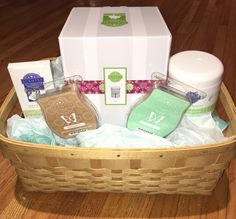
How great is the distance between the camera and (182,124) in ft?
1.94

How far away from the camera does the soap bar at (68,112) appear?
54 centimetres

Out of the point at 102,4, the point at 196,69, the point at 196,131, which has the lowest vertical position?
the point at 102,4

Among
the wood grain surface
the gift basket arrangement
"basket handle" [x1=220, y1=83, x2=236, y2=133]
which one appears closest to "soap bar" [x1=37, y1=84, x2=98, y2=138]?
the gift basket arrangement

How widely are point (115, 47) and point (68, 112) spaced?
0.51 ft

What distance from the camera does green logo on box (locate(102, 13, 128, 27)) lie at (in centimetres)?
54

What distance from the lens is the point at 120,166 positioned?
19.1 inches

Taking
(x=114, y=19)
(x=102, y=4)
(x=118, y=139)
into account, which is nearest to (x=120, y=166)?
(x=118, y=139)

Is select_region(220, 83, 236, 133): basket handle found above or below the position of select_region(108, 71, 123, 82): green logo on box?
below

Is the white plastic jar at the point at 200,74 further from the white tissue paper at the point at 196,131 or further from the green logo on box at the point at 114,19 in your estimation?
the green logo on box at the point at 114,19

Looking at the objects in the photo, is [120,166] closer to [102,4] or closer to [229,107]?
[229,107]

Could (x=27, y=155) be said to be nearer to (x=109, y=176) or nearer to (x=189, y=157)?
(x=109, y=176)

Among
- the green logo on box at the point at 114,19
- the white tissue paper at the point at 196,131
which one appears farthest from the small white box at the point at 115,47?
the white tissue paper at the point at 196,131

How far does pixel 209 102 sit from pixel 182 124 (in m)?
0.07

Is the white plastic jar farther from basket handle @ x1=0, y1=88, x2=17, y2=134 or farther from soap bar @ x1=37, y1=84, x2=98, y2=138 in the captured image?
basket handle @ x1=0, y1=88, x2=17, y2=134
